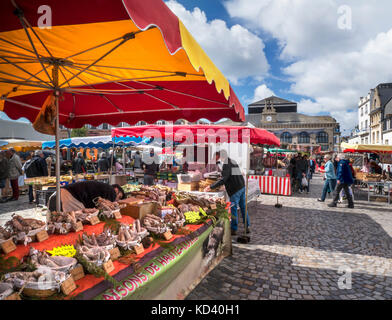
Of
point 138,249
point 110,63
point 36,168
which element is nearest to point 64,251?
point 138,249

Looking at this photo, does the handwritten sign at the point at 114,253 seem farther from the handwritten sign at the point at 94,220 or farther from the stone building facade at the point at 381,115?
the stone building facade at the point at 381,115

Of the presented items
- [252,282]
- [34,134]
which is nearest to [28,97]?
[252,282]

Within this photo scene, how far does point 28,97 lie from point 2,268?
10.6 ft

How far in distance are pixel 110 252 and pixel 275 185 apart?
32.0 feet

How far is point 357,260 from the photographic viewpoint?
423 centimetres

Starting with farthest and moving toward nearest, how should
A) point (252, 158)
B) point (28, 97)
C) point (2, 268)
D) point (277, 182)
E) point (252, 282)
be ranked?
point (252, 158), point (277, 182), point (28, 97), point (252, 282), point (2, 268)

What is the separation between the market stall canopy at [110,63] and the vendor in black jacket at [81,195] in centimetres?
138

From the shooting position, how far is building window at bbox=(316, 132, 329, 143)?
6134 cm

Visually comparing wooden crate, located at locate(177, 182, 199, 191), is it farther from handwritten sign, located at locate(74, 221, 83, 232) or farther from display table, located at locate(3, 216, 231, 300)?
handwritten sign, located at locate(74, 221, 83, 232)

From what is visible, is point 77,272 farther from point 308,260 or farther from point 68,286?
point 308,260

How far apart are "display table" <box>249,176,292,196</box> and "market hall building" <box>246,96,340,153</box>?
39.0 meters
